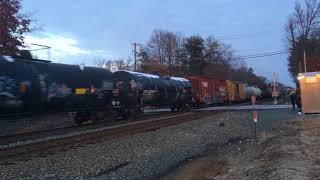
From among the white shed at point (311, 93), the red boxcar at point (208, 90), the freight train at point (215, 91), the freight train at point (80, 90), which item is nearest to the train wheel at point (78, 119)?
the freight train at point (80, 90)

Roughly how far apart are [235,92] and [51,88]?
45.1 meters

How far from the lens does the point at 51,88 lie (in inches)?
984

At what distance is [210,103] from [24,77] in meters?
34.7

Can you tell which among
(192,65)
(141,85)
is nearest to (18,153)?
(141,85)

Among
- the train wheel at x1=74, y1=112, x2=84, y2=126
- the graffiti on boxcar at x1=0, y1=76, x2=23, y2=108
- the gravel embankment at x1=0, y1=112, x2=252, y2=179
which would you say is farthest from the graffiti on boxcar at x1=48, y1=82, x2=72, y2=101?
the gravel embankment at x1=0, y1=112, x2=252, y2=179

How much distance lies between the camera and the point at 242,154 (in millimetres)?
15383

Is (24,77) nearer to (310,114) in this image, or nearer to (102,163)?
(102,163)

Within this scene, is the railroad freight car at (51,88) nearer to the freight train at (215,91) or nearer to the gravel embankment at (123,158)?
the gravel embankment at (123,158)

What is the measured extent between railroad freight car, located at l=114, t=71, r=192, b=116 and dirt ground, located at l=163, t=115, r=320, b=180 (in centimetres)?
1581

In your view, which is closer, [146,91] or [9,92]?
[9,92]

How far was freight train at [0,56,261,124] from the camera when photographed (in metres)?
22.5

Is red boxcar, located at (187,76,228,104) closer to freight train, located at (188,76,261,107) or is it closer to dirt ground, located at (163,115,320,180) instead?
freight train, located at (188,76,261,107)

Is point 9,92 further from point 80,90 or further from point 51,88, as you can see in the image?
point 80,90

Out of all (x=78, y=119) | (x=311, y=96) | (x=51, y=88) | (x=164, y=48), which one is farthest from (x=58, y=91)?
(x=164, y=48)
